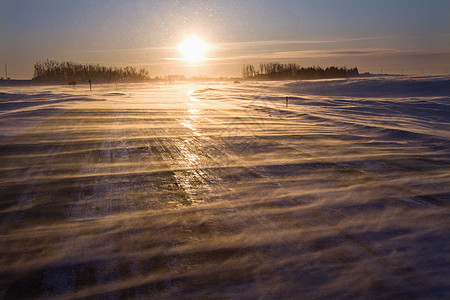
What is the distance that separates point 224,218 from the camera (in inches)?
140

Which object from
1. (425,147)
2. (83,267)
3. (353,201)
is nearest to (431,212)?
(353,201)

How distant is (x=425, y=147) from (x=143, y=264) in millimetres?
6155

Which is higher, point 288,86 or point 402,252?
point 288,86

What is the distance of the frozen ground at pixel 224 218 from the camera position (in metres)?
2.51

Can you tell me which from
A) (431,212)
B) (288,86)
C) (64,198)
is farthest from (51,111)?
(288,86)

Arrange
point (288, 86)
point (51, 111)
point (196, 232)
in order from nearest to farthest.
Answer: point (196, 232) < point (51, 111) < point (288, 86)

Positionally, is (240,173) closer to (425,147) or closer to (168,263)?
(168,263)

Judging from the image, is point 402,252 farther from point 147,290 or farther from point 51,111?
point 51,111

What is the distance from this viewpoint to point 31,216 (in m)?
3.64

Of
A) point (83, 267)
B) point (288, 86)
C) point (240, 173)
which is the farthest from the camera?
point (288, 86)

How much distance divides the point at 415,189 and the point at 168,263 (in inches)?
126

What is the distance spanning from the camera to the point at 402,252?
9.45ft

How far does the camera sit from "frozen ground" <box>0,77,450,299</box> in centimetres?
251

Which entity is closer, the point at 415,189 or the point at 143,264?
the point at 143,264
